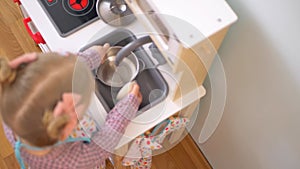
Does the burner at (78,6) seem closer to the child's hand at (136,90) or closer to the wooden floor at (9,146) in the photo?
the child's hand at (136,90)

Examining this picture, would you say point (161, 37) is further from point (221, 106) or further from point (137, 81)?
point (221, 106)

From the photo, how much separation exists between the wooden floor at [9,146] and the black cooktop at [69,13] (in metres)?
0.51

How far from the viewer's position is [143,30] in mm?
1059

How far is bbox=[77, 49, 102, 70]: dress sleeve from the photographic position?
1.00 metres

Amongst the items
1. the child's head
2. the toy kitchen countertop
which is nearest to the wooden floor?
the toy kitchen countertop

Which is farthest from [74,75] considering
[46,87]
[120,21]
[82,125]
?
[120,21]

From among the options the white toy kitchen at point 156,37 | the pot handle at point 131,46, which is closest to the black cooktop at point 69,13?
the white toy kitchen at point 156,37

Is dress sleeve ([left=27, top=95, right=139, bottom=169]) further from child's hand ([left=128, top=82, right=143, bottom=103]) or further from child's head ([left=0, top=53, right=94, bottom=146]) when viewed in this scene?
child's head ([left=0, top=53, right=94, bottom=146])

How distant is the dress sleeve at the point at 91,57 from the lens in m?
1.00

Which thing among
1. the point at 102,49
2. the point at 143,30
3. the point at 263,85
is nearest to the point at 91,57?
the point at 102,49

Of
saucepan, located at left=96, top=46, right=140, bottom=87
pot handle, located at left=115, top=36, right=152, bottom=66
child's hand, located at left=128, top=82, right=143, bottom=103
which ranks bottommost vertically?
child's hand, located at left=128, top=82, right=143, bottom=103

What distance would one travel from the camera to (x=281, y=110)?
3.14ft

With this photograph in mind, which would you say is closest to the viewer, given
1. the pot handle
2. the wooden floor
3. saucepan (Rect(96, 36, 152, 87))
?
the pot handle

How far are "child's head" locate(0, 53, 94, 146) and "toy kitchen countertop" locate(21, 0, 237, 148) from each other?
0.17 m
